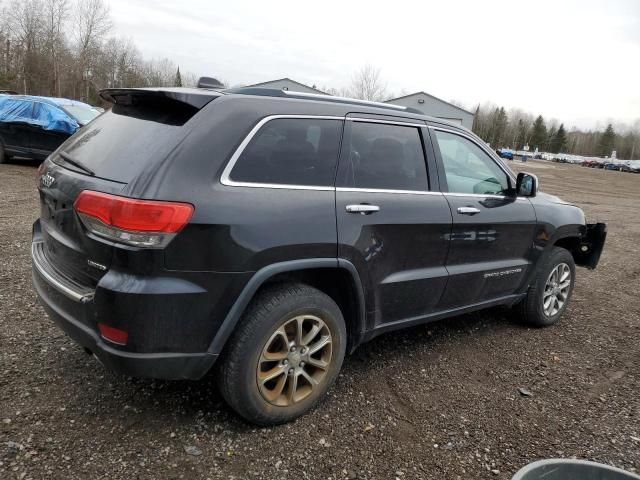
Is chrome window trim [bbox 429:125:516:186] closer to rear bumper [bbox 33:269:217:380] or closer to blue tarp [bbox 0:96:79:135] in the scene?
rear bumper [bbox 33:269:217:380]

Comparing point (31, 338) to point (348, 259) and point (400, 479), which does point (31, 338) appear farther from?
point (400, 479)

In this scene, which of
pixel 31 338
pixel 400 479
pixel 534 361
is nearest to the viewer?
pixel 400 479

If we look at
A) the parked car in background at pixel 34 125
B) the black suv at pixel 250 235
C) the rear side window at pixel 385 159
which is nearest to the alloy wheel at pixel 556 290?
the black suv at pixel 250 235

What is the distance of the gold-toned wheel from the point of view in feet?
9.05

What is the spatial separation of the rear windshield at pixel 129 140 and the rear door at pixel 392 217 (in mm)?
987

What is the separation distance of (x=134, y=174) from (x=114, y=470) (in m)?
1.42

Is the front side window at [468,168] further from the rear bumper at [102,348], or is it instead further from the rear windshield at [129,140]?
the rear bumper at [102,348]

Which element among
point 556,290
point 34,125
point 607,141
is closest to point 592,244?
point 556,290

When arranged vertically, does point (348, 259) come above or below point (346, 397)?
above

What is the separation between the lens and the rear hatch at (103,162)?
2467 mm

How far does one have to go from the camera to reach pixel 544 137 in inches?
4518

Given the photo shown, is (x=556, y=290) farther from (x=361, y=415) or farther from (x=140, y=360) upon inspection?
(x=140, y=360)

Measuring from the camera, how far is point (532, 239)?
4.38 meters

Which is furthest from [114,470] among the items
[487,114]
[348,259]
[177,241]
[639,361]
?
[487,114]
